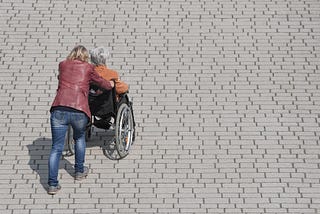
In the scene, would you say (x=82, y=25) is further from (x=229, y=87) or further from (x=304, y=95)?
(x=304, y=95)

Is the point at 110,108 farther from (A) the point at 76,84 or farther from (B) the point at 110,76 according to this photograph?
(A) the point at 76,84

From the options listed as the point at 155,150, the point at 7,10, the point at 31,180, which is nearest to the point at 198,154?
the point at 155,150

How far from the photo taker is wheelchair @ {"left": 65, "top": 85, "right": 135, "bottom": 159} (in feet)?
32.1

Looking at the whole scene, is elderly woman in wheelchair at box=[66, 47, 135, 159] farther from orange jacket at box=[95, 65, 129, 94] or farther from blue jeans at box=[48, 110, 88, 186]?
blue jeans at box=[48, 110, 88, 186]

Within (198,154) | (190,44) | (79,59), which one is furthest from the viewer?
(190,44)

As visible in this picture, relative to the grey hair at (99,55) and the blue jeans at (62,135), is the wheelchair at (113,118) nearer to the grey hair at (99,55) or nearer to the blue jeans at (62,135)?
the blue jeans at (62,135)

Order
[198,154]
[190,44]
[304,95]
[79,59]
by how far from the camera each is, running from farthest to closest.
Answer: [190,44] < [304,95] < [198,154] < [79,59]

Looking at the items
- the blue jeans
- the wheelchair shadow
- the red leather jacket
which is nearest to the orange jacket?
the red leather jacket

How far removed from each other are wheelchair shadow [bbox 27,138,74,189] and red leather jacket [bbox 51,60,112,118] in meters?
1.04

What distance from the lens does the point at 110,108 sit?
980cm

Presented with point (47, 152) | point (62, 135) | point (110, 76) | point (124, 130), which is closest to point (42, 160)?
point (47, 152)

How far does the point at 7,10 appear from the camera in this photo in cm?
1248

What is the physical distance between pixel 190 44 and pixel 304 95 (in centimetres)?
191

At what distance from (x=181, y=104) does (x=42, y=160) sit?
210cm
